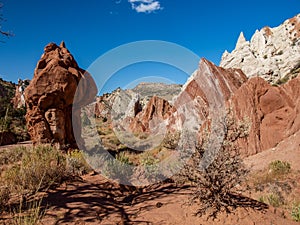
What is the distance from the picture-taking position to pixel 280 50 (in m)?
35.6

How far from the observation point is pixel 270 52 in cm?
3659

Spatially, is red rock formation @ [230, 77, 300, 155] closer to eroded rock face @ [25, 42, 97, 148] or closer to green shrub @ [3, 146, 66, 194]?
eroded rock face @ [25, 42, 97, 148]

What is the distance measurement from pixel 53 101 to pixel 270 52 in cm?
3536

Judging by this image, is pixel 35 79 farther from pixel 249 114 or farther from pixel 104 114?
pixel 104 114

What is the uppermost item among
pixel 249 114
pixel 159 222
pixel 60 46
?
pixel 60 46

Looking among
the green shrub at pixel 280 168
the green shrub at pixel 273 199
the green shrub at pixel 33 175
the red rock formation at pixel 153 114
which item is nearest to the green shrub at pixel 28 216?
the green shrub at pixel 33 175

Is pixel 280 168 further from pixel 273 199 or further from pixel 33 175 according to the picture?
pixel 33 175

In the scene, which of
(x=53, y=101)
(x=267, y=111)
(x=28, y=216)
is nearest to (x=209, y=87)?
(x=267, y=111)

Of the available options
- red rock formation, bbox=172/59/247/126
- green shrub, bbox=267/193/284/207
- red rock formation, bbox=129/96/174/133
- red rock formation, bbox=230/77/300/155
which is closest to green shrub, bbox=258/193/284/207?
green shrub, bbox=267/193/284/207

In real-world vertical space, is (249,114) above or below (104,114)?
below

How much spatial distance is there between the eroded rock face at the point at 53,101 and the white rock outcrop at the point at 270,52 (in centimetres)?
2252

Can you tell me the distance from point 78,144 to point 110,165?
16.5 ft

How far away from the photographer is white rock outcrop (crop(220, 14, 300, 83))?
2791 cm

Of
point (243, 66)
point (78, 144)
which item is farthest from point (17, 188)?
point (243, 66)
